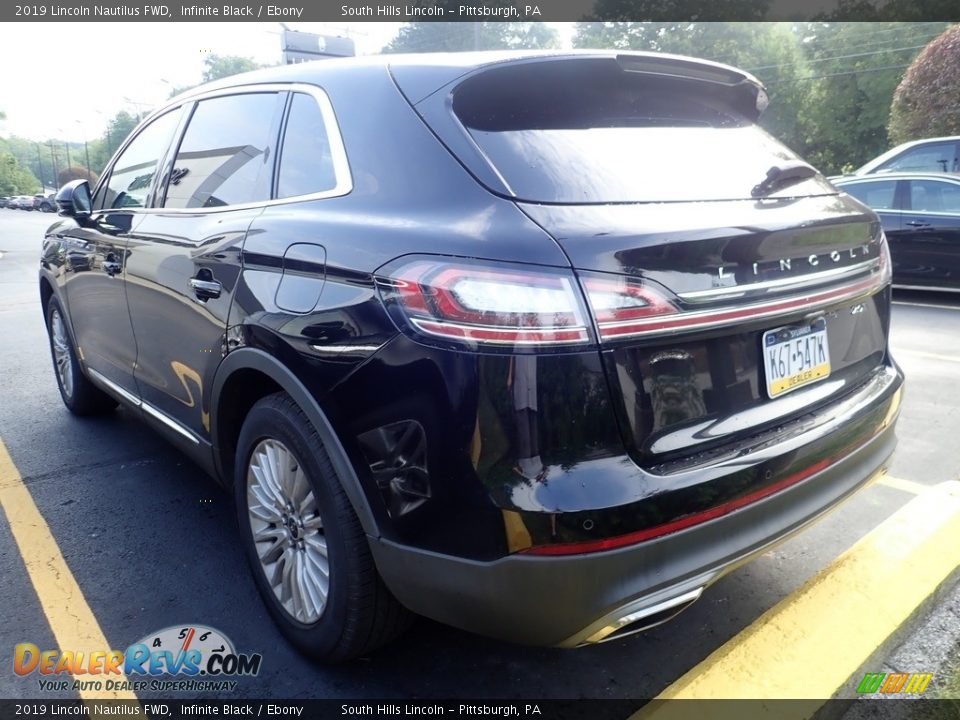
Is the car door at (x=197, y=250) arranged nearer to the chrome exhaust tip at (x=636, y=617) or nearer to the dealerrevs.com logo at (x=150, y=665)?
the dealerrevs.com logo at (x=150, y=665)

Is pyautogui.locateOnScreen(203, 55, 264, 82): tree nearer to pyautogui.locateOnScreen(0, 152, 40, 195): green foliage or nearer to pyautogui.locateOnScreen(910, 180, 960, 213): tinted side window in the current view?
pyautogui.locateOnScreen(0, 152, 40, 195): green foliage

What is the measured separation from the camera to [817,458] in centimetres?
204

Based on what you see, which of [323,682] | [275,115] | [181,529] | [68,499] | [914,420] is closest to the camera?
[323,682]

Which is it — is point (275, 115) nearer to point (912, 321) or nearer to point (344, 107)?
point (344, 107)

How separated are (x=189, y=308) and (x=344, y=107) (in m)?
0.95

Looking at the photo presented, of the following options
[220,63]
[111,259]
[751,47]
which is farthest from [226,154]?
[220,63]

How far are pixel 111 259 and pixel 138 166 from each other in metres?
0.53

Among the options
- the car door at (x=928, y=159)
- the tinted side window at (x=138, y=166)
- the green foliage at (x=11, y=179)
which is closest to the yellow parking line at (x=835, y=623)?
the tinted side window at (x=138, y=166)

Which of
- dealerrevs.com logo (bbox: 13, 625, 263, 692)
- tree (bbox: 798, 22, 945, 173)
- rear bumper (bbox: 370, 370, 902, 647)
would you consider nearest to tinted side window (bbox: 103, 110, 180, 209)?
dealerrevs.com logo (bbox: 13, 625, 263, 692)

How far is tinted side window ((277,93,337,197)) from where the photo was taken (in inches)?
89.9

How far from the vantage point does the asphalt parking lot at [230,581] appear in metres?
2.23

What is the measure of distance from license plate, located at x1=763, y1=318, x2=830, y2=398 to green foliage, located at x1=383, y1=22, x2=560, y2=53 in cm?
7230

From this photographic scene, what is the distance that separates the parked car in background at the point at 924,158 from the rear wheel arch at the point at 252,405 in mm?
9261

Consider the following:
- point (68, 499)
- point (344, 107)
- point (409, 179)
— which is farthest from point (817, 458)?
point (68, 499)
